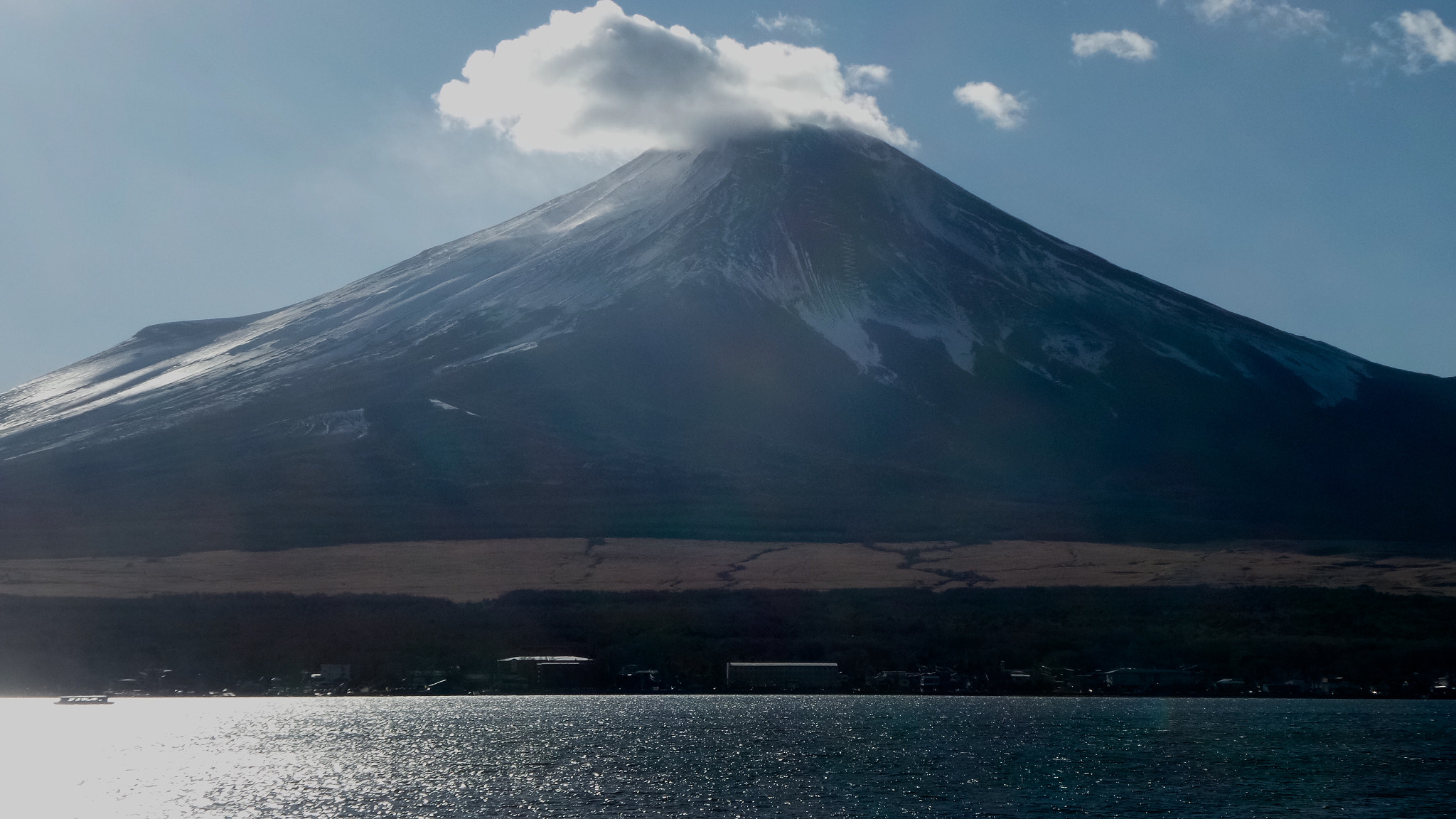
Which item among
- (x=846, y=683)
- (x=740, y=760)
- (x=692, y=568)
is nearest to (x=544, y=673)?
(x=846, y=683)

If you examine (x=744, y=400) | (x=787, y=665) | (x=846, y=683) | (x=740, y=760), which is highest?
(x=744, y=400)

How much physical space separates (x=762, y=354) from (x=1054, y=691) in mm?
76808

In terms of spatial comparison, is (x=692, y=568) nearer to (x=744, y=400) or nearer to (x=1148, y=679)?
(x=1148, y=679)

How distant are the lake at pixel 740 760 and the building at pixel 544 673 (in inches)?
153

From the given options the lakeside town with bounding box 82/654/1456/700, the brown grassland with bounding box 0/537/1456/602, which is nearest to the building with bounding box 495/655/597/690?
the lakeside town with bounding box 82/654/1456/700

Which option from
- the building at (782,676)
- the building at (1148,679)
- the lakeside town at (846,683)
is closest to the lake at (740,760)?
the building at (1148,679)

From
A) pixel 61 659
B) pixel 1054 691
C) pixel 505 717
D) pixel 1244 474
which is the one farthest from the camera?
pixel 1244 474

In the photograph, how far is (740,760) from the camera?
149 ft

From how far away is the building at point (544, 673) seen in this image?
2844 inches

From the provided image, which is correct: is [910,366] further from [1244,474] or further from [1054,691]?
[1054,691]

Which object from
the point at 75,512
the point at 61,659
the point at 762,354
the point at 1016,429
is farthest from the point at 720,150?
the point at 61,659

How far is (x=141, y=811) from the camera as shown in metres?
37.6

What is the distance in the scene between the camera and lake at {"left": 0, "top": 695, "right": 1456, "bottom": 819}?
37.5 meters

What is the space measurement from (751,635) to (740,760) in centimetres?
3156
